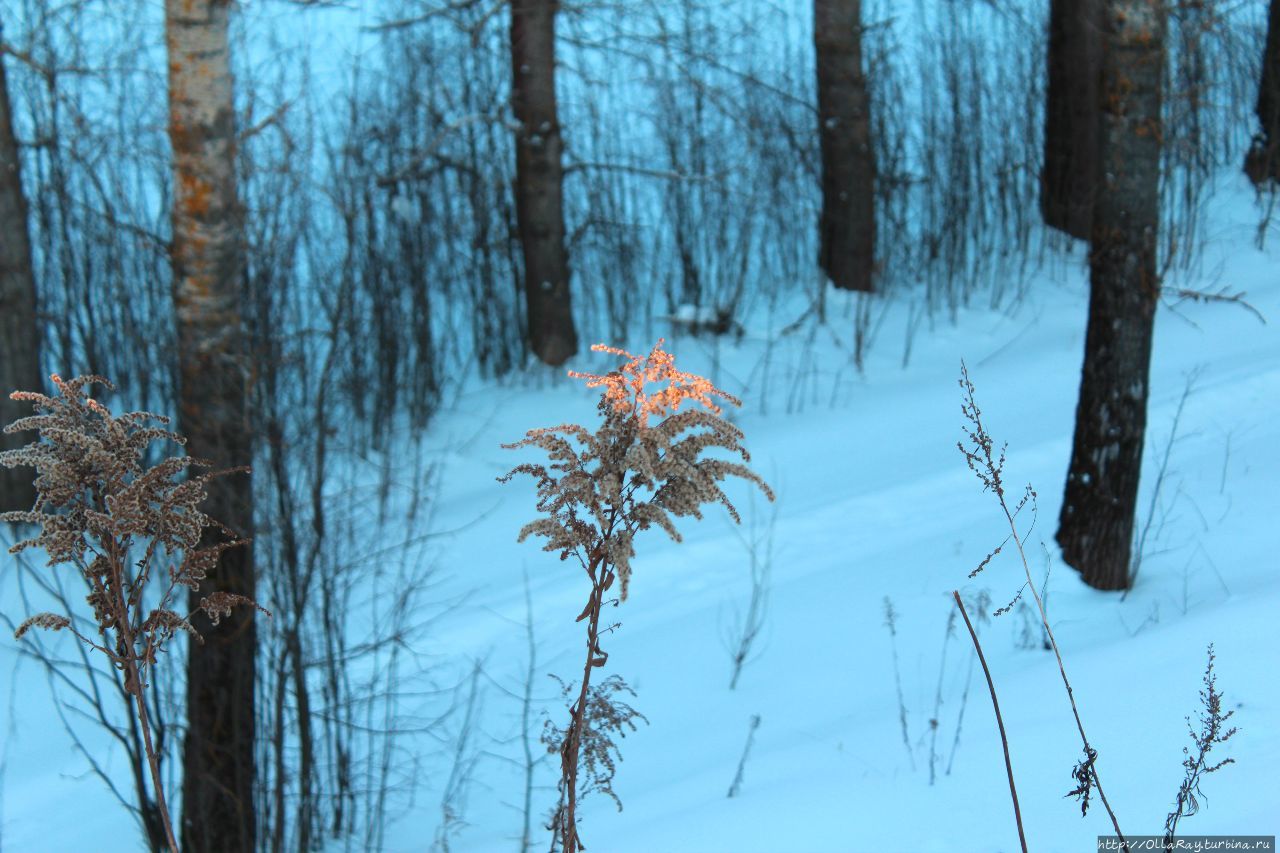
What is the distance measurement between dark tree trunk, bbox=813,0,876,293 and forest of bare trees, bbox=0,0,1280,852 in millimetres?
23

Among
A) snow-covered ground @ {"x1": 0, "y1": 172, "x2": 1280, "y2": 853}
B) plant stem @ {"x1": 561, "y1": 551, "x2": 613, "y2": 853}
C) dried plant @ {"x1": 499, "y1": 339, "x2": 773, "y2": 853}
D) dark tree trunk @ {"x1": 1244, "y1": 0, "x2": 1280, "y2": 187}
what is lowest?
snow-covered ground @ {"x1": 0, "y1": 172, "x2": 1280, "y2": 853}

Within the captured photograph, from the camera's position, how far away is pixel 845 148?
8578mm

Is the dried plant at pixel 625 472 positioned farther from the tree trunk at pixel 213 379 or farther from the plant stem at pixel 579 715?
the tree trunk at pixel 213 379

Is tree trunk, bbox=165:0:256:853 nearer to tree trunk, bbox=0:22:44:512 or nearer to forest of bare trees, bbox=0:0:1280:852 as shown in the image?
forest of bare trees, bbox=0:0:1280:852

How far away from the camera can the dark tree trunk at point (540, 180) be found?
7871mm

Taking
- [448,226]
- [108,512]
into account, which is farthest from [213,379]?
[448,226]

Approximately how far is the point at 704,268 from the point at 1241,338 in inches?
164

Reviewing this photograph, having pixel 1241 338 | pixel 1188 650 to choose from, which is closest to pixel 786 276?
pixel 1241 338

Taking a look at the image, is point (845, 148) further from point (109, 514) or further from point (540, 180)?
point (109, 514)

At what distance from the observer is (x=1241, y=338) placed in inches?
277

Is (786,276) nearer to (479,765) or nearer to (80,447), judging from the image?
(479,765)

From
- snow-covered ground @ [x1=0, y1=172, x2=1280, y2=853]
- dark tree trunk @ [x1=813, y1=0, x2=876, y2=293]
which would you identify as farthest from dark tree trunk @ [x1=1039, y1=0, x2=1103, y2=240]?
dark tree trunk @ [x1=813, y1=0, x2=876, y2=293]

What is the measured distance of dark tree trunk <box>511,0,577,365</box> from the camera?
7.87 metres

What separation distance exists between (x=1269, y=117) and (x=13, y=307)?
9262 mm
